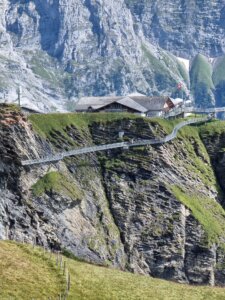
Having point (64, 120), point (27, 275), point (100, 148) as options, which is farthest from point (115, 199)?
point (27, 275)

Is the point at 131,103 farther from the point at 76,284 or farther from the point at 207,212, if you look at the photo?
the point at 76,284

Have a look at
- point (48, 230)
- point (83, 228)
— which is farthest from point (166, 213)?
point (48, 230)

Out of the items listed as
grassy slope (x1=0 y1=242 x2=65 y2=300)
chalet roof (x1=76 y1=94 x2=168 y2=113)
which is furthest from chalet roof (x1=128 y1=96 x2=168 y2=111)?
grassy slope (x1=0 y1=242 x2=65 y2=300)

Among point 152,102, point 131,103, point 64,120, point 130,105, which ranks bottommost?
point 64,120

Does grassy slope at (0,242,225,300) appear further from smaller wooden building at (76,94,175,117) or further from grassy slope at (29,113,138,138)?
smaller wooden building at (76,94,175,117)

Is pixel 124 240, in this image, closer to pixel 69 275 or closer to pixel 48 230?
pixel 48 230

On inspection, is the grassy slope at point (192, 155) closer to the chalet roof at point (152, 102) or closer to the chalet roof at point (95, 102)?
the chalet roof at point (152, 102)
